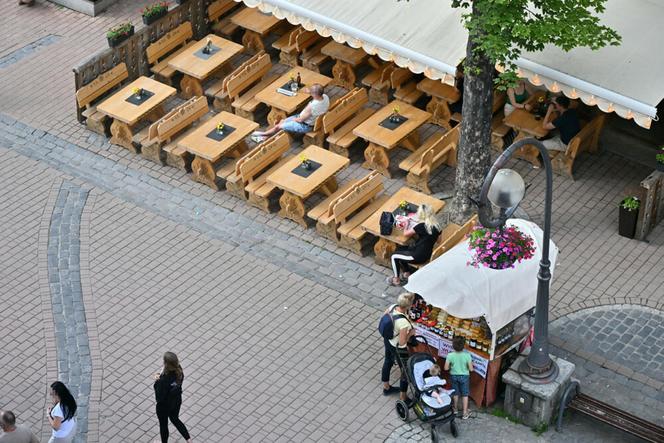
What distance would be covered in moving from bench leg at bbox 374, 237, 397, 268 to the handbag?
0.22 meters

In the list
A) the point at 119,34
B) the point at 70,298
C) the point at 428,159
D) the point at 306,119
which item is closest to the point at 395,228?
the point at 428,159

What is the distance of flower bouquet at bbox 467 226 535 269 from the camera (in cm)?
1684

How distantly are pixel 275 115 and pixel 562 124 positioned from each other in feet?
15.5

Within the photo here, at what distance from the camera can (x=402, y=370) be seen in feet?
57.3

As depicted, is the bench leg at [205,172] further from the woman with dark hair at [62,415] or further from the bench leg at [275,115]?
the woman with dark hair at [62,415]

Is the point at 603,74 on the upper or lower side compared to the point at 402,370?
upper

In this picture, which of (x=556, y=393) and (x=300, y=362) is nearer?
(x=556, y=393)

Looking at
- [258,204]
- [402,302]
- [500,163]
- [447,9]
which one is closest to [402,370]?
[402,302]

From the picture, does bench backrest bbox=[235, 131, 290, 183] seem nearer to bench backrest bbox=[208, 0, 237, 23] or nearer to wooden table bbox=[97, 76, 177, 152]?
wooden table bbox=[97, 76, 177, 152]

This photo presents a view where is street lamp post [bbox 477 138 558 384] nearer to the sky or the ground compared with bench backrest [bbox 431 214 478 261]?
nearer to the sky

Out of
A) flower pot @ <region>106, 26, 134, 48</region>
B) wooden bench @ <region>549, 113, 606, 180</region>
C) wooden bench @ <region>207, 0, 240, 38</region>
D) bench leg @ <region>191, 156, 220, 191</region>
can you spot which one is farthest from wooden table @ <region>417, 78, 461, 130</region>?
flower pot @ <region>106, 26, 134, 48</region>

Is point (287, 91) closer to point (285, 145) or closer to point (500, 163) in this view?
point (285, 145)

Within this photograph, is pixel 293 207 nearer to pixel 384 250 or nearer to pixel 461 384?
pixel 384 250

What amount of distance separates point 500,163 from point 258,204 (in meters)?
7.05
